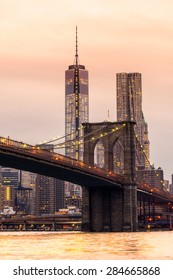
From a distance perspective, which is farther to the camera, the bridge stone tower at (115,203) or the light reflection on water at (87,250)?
the bridge stone tower at (115,203)

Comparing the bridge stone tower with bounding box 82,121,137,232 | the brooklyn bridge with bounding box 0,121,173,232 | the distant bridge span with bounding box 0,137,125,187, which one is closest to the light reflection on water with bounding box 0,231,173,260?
the distant bridge span with bounding box 0,137,125,187

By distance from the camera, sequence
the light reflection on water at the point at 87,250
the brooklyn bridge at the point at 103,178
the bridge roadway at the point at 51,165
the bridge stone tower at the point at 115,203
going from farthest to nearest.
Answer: the bridge stone tower at the point at 115,203 → the brooklyn bridge at the point at 103,178 → the bridge roadway at the point at 51,165 → the light reflection on water at the point at 87,250

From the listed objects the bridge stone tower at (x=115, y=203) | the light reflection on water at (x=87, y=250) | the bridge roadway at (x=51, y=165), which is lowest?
the light reflection on water at (x=87, y=250)

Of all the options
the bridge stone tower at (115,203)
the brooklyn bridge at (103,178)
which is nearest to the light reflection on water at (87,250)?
the brooklyn bridge at (103,178)

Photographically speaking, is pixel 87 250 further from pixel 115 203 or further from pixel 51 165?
pixel 115 203

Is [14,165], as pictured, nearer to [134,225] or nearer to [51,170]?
[51,170]

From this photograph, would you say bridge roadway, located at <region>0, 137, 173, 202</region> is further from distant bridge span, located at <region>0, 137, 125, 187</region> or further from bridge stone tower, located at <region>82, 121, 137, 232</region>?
bridge stone tower, located at <region>82, 121, 137, 232</region>

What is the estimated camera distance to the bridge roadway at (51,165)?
8044cm

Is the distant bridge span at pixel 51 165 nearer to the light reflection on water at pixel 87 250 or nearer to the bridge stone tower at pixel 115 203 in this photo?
the bridge stone tower at pixel 115 203

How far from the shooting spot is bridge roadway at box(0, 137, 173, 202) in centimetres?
8044

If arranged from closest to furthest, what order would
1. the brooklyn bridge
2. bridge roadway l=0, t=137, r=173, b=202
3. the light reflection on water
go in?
the light reflection on water
bridge roadway l=0, t=137, r=173, b=202
the brooklyn bridge

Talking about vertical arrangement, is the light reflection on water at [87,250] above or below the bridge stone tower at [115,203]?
below

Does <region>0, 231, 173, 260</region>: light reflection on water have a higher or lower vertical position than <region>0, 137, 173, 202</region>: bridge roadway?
lower

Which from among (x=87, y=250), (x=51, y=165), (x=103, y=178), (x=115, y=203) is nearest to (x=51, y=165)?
A: (x=51, y=165)
